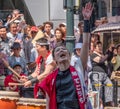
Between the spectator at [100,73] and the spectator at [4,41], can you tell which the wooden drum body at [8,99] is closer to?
the spectator at [100,73]

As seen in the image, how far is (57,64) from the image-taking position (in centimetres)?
690

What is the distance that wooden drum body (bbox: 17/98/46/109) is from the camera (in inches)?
361

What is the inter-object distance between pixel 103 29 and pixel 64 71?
468cm

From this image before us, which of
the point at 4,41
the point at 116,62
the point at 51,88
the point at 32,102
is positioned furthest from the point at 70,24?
the point at 51,88

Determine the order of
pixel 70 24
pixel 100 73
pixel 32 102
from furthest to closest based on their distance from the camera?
pixel 100 73, pixel 70 24, pixel 32 102

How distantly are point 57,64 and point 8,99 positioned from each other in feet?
9.98

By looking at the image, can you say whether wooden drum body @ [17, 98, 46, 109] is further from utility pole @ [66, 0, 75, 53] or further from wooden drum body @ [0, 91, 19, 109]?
utility pole @ [66, 0, 75, 53]

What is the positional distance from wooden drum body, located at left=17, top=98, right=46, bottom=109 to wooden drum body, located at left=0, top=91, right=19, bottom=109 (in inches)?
5.3

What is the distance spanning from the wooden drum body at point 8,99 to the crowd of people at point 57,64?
13 centimetres

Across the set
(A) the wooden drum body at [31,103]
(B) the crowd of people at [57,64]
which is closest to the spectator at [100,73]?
(B) the crowd of people at [57,64]

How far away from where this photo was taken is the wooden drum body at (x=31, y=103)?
9.17 m

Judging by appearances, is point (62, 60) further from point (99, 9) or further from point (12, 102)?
point (99, 9)

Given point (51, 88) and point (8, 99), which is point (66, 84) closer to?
point (51, 88)

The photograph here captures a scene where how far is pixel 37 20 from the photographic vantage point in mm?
22484
